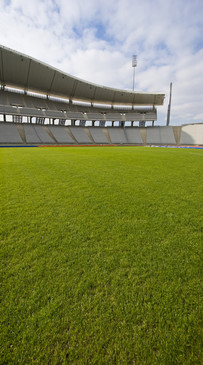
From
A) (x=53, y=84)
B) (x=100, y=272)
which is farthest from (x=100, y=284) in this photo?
(x=53, y=84)

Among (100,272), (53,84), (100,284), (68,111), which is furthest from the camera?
(68,111)

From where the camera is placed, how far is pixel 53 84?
3600 cm

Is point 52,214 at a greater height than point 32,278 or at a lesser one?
greater

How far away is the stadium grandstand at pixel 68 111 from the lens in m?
30.7

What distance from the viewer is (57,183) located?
4.40 m

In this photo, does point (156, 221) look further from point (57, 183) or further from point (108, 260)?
point (57, 183)

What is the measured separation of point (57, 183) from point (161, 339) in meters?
3.91

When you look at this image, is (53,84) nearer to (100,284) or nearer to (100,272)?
(100,272)

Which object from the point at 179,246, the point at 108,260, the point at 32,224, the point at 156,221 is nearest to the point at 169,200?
the point at 156,221

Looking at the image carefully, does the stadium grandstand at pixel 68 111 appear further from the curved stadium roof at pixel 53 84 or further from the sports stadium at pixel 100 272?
the sports stadium at pixel 100 272

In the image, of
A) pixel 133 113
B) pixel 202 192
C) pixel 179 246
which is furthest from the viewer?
pixel 133 113

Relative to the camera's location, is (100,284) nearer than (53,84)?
Yes

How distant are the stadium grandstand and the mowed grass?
3226 centimetres

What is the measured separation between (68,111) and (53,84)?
7.67 metres
